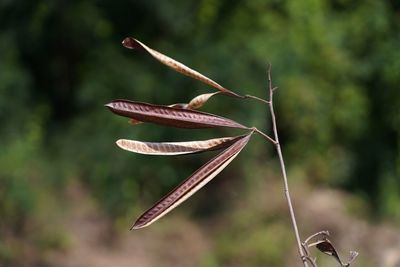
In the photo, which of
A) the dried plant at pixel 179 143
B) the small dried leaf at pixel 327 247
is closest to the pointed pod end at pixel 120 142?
the dried plant at pixel 179 143

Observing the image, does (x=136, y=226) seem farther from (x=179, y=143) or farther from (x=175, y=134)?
(x=175, y=134)

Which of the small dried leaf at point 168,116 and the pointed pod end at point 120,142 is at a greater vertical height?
the small dried leaf at point 168,116

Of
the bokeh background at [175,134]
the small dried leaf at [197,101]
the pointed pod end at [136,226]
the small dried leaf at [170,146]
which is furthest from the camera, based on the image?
A: the bokeh background at [175,134]

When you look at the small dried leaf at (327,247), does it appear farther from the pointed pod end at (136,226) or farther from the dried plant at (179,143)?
the pointed pod end at (136,226)

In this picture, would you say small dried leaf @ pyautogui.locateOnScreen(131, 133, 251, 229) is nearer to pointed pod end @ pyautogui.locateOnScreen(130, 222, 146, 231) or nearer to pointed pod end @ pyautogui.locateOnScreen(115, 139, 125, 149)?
pointed pod end @ pyautogui.locateOnScreen(130, 222, 146, 231)

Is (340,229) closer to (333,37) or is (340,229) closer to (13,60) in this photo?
(333,37)

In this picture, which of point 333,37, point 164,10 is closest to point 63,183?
point 164,10
